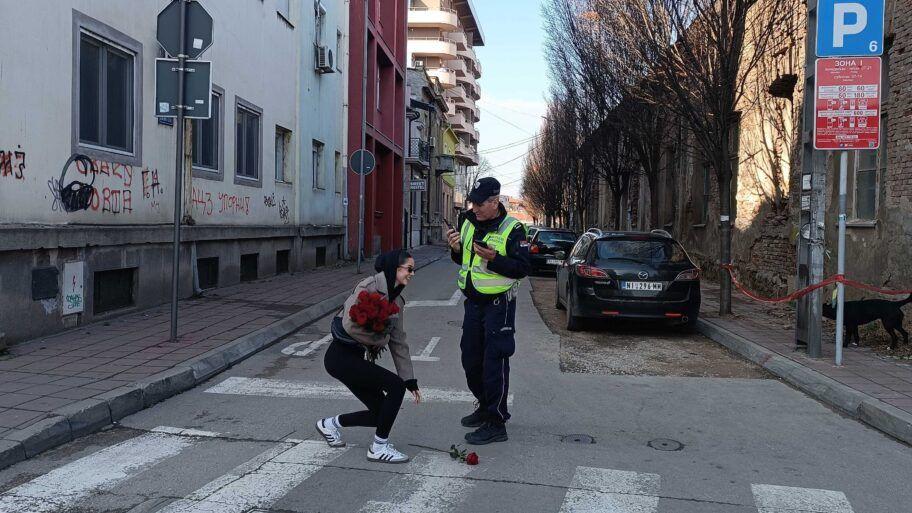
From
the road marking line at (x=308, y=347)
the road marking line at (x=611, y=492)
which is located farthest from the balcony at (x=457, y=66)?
the road marking line at (x=611, y=492)

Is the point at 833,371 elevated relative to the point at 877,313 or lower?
lower

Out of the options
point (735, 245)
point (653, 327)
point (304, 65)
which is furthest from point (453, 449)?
point (304, 65)

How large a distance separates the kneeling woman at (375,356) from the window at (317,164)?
16.2m

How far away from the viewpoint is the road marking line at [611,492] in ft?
13.6

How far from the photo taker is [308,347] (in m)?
9.31

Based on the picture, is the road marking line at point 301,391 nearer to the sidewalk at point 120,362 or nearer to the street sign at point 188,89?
the sidewalk at point 120,362

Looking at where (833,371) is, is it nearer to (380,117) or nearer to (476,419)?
(476,419)

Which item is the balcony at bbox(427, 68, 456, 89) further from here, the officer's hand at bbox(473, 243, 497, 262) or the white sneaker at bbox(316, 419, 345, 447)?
the white sneaker at bbox(316, 419, 345, 447)

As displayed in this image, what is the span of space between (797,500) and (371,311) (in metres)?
2.70

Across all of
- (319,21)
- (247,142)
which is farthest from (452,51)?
(247,142)

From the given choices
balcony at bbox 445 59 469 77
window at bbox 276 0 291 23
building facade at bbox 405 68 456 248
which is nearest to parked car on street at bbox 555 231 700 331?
window at bbox 276 0 291 23

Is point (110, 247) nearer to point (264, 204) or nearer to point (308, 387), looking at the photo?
point (308, 387)

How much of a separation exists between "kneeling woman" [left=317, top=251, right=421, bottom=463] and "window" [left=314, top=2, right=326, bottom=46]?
16.6 m

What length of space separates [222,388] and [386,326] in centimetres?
297
